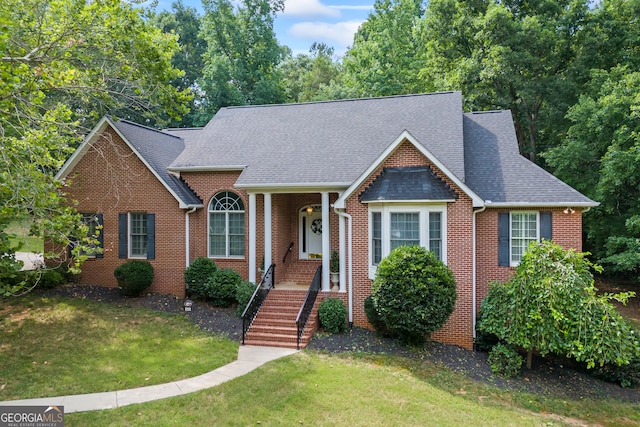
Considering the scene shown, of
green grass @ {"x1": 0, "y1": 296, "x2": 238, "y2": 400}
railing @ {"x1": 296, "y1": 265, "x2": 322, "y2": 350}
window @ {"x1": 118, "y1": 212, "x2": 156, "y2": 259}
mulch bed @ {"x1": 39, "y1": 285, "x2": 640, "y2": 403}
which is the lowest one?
mulch bed @ {"x1": 39, "y1": 285, "x2": 640, "y2": 403}

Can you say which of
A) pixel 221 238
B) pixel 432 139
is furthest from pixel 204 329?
pixel 432 139

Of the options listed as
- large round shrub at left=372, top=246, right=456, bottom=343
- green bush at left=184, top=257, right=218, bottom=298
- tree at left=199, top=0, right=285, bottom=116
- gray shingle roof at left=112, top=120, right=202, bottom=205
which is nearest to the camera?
large round shrub at left=372, top=246, right=456, bottom=343

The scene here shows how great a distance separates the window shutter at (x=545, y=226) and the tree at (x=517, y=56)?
38.7ft

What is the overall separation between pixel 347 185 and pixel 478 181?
169 inches

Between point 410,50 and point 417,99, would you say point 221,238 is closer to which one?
point 417,99

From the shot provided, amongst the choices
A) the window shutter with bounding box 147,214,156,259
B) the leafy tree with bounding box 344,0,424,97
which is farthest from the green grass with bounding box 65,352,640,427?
the leafy tree with bounding box 344,0,424,97

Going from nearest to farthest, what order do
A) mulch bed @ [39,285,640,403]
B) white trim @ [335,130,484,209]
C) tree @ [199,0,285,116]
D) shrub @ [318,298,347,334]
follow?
1. mulch bed @ [39,285,640,403]
2. white trim @ [335,130,484,209]
3. shrub @ [318,298,347,334]
4. tree @ [199,0,285,116]

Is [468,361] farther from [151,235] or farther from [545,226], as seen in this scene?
[151,235]

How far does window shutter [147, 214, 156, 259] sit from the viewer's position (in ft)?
48.0

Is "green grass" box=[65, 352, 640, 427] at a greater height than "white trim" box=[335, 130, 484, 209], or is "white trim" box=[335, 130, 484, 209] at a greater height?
"white trim" box=[335, 130, 484, 209]

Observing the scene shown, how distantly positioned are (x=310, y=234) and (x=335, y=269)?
2.75 meters

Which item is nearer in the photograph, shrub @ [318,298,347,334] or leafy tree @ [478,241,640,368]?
leafy tree @ [478,241,640,368]

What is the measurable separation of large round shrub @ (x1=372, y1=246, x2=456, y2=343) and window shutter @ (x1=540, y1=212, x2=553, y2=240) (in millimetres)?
3759

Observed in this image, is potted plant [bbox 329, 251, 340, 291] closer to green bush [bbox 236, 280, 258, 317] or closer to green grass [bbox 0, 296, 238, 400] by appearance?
green bush [bbox 236, 280, 258, 317]
